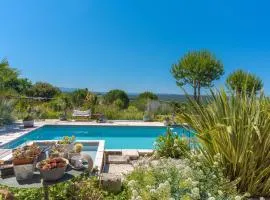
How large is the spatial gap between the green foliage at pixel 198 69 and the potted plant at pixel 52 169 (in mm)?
20534

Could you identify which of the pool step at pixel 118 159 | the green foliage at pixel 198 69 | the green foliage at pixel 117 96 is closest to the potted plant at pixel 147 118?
the green foliage at pixel 117 96

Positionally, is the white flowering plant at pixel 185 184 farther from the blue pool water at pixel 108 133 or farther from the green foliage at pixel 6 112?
the green foliage at pixel 6 112

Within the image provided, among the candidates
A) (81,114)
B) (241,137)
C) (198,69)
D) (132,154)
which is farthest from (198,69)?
(241,137)

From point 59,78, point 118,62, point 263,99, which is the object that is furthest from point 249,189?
point 59,78

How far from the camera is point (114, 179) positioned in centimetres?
439

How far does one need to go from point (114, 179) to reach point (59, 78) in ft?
148

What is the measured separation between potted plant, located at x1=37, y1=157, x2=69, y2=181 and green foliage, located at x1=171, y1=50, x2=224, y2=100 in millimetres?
20534

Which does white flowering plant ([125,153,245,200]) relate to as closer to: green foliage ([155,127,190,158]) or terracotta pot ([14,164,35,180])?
terracotta pot ([14,164,35,180])

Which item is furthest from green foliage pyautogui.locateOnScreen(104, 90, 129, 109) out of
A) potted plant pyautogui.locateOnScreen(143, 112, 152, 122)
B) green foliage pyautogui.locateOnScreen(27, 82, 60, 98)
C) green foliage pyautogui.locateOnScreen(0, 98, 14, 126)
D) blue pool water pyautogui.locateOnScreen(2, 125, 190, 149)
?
green foliage pyautogui.locateOnScreen(27, 82, 60, 98)

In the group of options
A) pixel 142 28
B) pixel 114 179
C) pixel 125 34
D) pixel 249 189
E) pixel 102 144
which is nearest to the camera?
pixel 249 189

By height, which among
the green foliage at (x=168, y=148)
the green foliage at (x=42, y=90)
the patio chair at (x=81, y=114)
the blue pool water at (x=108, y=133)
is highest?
the green foliage at (x=42, y=90)

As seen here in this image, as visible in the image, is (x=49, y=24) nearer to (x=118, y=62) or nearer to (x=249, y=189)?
(x=118, y=62)

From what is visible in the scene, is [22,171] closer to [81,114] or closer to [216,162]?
[216,162]

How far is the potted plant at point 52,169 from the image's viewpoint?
3.06m
